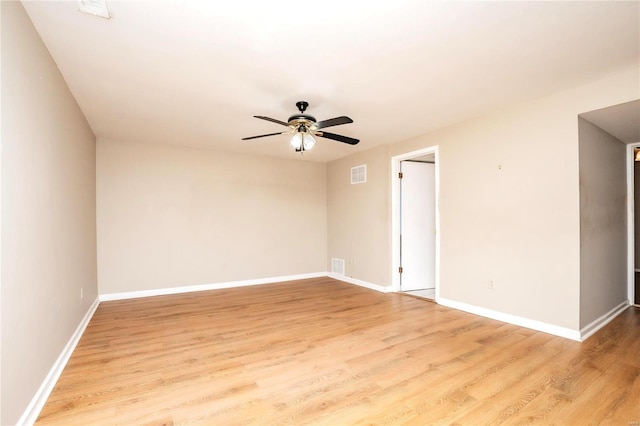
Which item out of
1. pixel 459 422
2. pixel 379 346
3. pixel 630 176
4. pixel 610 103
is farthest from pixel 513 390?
pixel 630 176

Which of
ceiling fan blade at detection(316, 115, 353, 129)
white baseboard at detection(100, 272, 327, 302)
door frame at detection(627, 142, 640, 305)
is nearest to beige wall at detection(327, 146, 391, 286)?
white baseboard at detection(100, 272, 327, 302)

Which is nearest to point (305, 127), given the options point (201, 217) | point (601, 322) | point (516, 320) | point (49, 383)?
point (49, 383)

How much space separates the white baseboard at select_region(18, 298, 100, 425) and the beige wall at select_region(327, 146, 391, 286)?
157 inches

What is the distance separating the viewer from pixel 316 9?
1.78 meters

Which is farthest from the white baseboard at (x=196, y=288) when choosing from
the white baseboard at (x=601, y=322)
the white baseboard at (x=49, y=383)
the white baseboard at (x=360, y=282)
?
the white baseboard at (x=601, y=322)

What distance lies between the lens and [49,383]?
2.04 metres

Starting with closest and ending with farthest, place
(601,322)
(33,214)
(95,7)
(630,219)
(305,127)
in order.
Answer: (95,7) < (33,214) < (305,127) < (601,322) < (630,219)

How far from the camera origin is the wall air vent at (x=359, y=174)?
211 inches

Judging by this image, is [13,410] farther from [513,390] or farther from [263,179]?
[263,179]

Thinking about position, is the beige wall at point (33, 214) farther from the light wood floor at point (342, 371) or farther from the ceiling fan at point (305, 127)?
the ceiling fan at point (305, 127)

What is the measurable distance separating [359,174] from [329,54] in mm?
3315

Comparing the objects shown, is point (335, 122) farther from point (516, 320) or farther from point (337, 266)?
point (337, 266)

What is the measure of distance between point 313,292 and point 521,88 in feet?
12.5

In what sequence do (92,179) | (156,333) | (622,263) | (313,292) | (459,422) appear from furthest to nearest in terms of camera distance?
1. (313,292)
2. (92,179)
3. (622,263)
4. (156,333)
5. (459,422)
